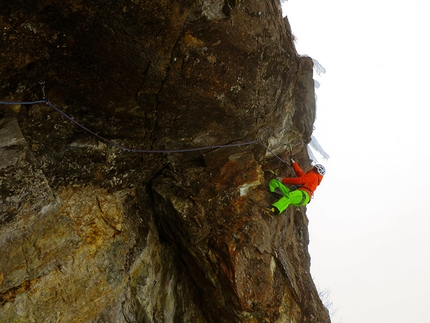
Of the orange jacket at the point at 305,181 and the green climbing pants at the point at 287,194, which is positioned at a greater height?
the orange jacket at the point at 305,181

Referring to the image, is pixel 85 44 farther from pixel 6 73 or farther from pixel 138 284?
pixel 138 284

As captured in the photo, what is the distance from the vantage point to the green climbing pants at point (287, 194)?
23.6 ft

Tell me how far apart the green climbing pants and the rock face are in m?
0.42

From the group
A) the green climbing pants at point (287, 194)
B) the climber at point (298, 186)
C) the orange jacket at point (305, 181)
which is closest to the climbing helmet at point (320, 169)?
the climber at point (298, 186)

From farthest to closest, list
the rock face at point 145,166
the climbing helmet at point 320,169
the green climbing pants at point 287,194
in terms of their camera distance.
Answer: the climbing helmet at point 320,169
the green climbing pants at point 287,194
the rock face at point 145,166

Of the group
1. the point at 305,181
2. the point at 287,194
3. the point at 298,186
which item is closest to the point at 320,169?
the point at 305,181

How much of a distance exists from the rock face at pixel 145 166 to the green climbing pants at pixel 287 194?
42 cm

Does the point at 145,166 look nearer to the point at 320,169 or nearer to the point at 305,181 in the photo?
the point at 305,181

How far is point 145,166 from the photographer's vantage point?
6.59 meters

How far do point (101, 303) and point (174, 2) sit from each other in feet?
17.4

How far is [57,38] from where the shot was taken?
187 inches

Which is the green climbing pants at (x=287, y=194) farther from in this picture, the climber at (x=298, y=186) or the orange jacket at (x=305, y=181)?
the orange jacket at (x=305, y=181)

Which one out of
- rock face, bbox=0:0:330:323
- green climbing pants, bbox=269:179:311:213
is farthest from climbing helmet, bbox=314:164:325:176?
rock face, bbox=0:0:330:323

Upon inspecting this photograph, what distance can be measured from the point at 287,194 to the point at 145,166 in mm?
3372
